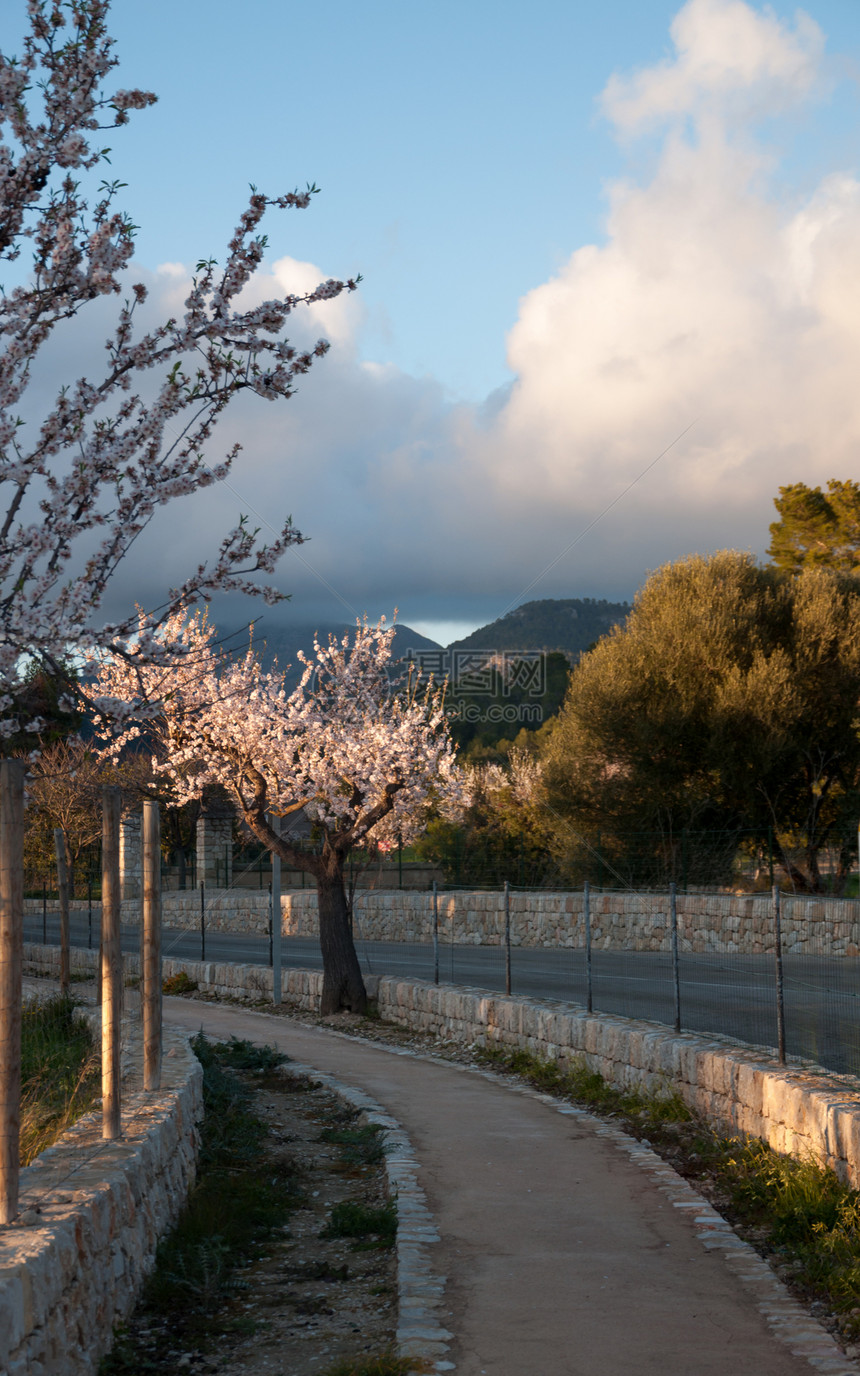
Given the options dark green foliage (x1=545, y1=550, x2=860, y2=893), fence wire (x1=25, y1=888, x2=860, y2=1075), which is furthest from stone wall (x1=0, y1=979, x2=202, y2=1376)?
dark green foliage (x1=545, y1=550, x2=860, y2=893)

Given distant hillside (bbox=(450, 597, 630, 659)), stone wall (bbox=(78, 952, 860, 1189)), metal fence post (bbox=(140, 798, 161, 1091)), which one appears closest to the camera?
stone wall (bbox=(78, 952, 860, 1189))

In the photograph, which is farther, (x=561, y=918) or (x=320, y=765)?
(x=561, y=918)

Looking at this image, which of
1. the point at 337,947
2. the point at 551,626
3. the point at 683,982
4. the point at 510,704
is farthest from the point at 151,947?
the point at 551,626

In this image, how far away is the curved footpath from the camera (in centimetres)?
507

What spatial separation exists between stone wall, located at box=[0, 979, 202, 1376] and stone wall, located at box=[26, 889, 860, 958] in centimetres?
1591

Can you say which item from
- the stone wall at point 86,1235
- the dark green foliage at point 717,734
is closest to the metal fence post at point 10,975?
the stone wall at point 86,1235

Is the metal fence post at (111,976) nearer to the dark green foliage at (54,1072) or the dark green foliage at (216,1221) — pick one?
the dark green foliage at (54,1072)

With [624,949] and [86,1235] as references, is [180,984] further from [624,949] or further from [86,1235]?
[86,1235]

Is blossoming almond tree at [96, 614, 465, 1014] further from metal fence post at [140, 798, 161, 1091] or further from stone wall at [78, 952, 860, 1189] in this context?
metal fence post at [140, 798, 161, 1091]

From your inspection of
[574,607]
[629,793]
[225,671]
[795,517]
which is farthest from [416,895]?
[574,607]

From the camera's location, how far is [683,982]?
16.2m

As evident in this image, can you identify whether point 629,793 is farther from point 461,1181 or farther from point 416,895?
point 461,1181

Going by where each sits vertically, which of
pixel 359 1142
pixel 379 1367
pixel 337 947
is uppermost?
pixel 337 947

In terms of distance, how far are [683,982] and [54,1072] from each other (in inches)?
354
